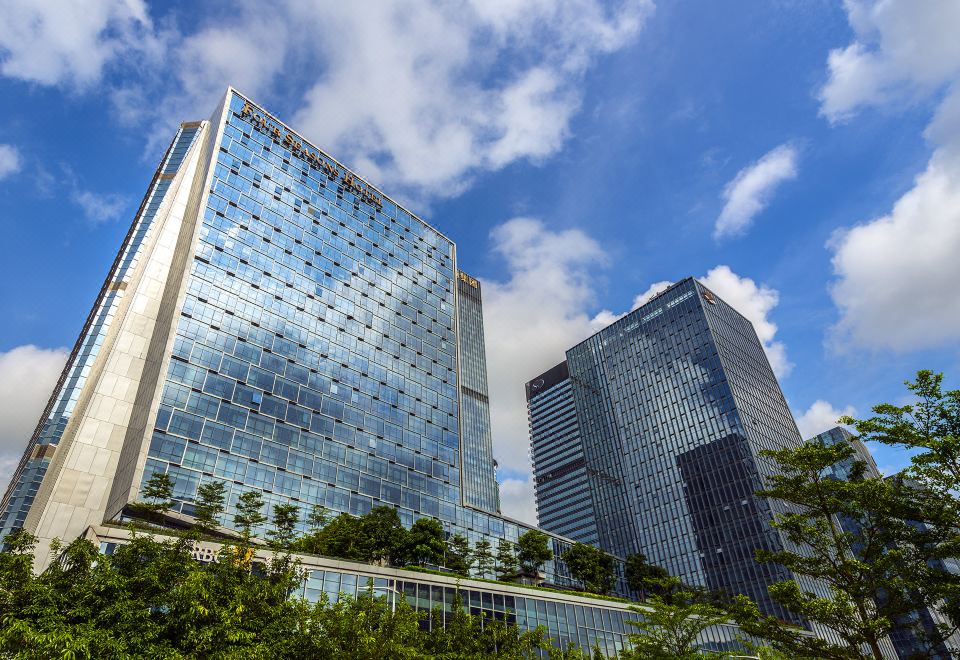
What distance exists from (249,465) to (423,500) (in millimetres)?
29212

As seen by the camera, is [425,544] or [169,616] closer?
A: [169,616]

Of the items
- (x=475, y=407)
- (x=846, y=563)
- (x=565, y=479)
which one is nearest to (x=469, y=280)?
(x=475, y=407)

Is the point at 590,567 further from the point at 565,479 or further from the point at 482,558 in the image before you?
the point at 565,479

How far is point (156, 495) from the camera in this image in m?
52.3

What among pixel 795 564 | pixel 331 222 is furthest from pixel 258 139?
pixel 795 564

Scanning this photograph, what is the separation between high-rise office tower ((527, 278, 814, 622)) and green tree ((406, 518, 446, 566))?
84252 mm

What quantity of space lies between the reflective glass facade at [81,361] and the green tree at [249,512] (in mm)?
43951

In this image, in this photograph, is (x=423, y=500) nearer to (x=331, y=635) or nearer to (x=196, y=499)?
(x=196, y=499)

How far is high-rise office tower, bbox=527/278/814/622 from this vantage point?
Answer: 122000mm

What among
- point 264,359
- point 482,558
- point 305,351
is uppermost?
point 305,351

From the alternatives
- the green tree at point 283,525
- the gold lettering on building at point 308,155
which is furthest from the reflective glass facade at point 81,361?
the green tree at point 283,525

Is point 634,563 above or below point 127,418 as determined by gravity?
below

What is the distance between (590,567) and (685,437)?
79700mm

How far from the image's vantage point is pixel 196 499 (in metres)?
60.3
